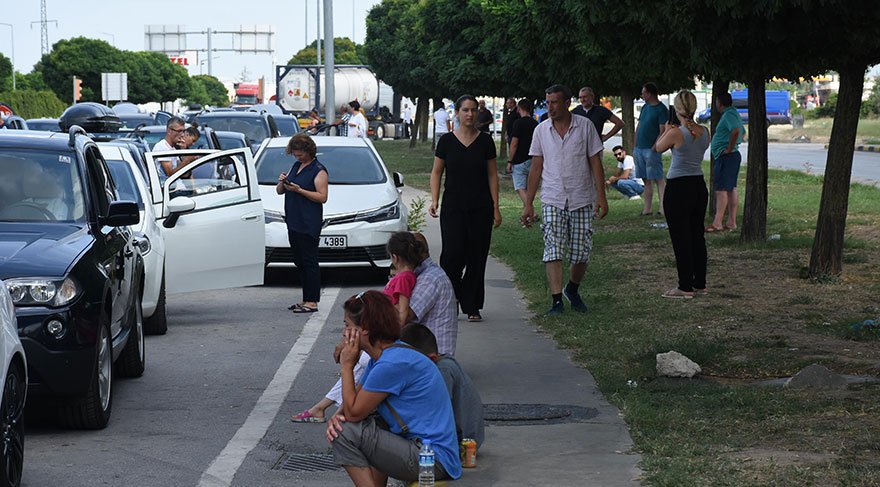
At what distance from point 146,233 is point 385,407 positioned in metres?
5.87

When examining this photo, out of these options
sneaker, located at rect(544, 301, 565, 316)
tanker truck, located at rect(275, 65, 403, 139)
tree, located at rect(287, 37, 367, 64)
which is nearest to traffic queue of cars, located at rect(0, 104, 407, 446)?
sneaker, located at rect(544, 301, 565, 316)

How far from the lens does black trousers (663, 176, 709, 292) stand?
13414mm

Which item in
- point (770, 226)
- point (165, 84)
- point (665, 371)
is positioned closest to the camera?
point (665, 371)

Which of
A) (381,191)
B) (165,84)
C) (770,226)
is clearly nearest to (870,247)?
(770,226)

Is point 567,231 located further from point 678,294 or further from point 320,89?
point 320,89

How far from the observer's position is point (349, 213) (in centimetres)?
1562

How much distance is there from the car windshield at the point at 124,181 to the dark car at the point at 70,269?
6.80 feet

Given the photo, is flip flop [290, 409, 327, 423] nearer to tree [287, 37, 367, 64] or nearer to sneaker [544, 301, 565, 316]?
sneaker [544, 301, 565, 316]

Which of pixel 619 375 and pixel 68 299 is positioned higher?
pixel 68 299

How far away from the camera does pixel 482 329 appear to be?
12.2 metres

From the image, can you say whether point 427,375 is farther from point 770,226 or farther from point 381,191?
point 770,226

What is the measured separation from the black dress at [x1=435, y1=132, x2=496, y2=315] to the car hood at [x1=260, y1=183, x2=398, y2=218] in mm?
3899

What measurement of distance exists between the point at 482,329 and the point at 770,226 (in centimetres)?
956

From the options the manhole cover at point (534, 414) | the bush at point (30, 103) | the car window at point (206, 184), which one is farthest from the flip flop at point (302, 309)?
the bush at point (30, 103)
